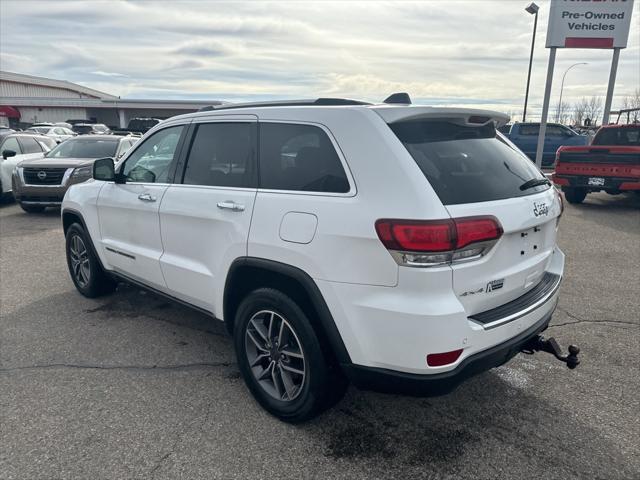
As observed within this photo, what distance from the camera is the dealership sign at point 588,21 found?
1504 cm

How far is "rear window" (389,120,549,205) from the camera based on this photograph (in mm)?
2537

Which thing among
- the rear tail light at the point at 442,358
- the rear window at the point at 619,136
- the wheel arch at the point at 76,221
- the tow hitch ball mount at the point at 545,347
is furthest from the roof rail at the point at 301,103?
the rear window at the point at 619,136

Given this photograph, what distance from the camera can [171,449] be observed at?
281 centimetres

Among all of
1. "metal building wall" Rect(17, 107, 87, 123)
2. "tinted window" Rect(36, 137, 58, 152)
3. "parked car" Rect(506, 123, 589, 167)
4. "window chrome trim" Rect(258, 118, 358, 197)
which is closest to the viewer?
"window chrome trim" Rect(258, 118, 358, 197)

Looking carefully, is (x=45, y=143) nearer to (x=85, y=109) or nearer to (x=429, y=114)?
(x=429, y=114)

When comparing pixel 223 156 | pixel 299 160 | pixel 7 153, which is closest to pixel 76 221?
pixel 223 156

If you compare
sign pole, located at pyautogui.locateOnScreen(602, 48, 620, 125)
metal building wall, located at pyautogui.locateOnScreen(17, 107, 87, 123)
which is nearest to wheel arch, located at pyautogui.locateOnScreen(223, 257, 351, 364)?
sign pole, located at pyautogui.locateOnScreen(602, 48, 620, 125)

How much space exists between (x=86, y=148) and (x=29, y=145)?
265 centimetres

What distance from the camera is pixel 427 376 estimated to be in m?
2.43

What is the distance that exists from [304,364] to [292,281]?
0.47 m


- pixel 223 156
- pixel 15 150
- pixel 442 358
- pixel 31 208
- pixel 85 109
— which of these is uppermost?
pixel 85 109

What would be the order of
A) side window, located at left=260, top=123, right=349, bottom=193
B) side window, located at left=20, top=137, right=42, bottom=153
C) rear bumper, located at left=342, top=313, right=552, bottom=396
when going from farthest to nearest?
1. side window, located at left=20, top=137, right=42, bottom=153
2. side window, located at left=260, top=123, right=349, bottom=193
3. rear bumper, located at left=342, top=313, right=552, bottom=396

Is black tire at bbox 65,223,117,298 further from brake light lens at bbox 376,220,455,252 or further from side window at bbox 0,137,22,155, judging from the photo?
side window at bbox 0,137,22,155

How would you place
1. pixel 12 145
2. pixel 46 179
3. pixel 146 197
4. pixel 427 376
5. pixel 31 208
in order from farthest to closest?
pixel 12 145, pixel 31 208, pixel 46 179, pixel 146 197, pixel 427 376
